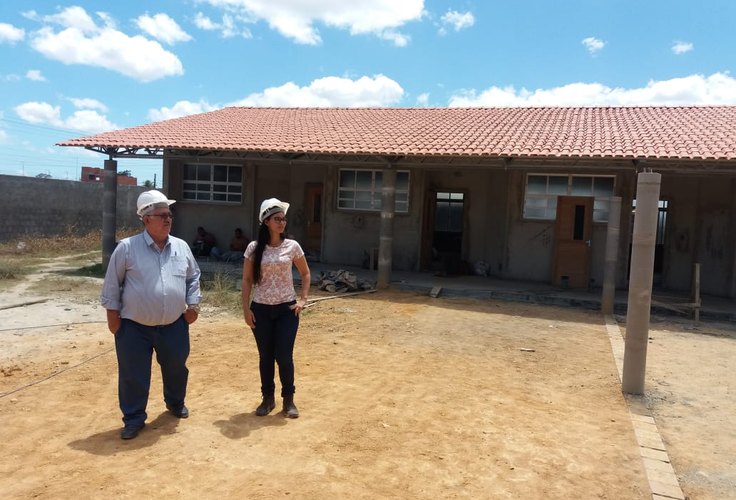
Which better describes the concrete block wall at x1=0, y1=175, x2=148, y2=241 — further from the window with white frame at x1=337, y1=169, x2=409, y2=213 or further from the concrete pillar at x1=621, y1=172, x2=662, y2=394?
the concrete pillar at x1=621, y1=172, x2=662, y2=394

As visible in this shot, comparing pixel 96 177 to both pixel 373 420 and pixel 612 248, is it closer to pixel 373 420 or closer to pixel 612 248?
pixel 612 248

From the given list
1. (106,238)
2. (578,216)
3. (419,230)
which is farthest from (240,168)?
(578,216)

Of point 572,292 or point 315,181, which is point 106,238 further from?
point 572,292

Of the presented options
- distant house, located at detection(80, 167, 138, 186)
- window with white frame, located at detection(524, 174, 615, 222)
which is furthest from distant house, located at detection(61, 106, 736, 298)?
distant house, located at detection(80, 167, 138, 186)

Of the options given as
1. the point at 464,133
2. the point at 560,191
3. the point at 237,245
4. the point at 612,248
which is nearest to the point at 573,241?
the point at 560,191

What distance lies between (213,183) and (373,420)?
11712mm

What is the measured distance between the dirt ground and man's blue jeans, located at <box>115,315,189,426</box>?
0.21 m

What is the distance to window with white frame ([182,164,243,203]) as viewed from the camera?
1462 cm

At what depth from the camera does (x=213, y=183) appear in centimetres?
1471

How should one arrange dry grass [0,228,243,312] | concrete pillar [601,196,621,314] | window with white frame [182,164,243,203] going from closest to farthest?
concrete pillar [601,196,621,314], dry grass [0,228,243,312], window with white frame [182,164,243,203]

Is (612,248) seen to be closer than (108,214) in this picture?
Yes

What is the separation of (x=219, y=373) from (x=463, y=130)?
9.16 m

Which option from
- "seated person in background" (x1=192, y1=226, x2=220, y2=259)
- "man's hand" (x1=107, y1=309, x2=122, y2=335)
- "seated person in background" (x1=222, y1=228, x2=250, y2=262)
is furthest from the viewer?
"seated person in background" (x1=192, y1=226, x2=220, y2=259)

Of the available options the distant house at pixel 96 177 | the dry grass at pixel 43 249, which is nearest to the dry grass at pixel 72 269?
the dry grass at pixel 43 249
